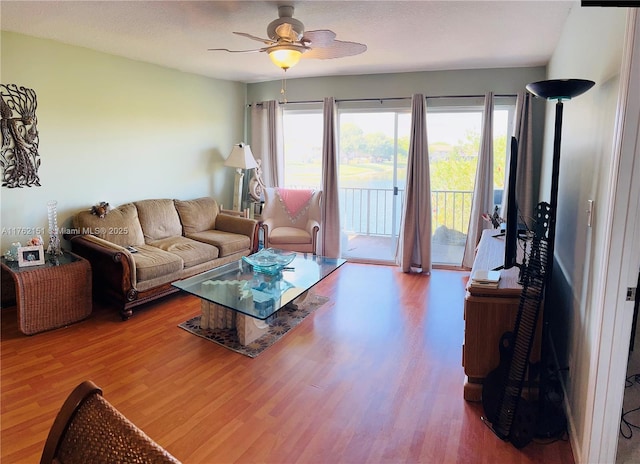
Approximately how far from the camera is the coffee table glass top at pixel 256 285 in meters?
2.99

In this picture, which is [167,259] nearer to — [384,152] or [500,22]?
[384,152]

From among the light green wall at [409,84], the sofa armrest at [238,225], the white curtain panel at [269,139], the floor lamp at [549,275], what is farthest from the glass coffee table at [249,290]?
the light green wall at [409,84]

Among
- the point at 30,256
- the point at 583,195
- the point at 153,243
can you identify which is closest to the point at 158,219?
the point at 153,243

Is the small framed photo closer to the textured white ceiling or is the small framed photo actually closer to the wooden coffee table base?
the wooden coffee table base

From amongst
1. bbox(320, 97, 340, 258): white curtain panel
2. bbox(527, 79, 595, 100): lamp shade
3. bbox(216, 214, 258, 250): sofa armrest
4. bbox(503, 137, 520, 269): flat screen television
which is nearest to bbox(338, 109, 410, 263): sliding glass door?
bbox(320, 97, 340, 258): white curtain panel

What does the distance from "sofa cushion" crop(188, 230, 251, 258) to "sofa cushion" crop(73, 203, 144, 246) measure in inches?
26.4

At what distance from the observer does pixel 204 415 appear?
2.33 metres

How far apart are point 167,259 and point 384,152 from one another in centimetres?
300

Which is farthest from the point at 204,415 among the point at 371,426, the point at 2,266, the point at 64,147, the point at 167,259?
the point at 64,147

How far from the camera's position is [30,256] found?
3.43 m

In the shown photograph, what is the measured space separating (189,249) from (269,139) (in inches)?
86.7

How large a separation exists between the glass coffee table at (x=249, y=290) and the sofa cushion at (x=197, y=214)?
1245mm

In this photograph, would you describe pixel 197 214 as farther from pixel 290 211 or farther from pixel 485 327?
pixel 485 327

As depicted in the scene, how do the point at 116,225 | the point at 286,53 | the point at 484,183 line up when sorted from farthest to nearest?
the point at 484,183 < the point at 116,225 < the point at 286,53
